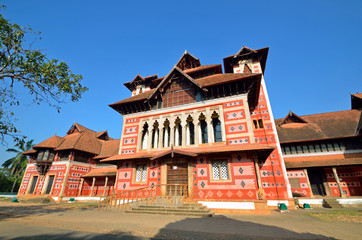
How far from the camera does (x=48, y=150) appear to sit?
991 inches

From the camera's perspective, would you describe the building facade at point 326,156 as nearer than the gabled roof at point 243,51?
Yes

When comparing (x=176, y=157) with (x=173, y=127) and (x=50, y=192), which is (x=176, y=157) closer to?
(x=173, y=127)

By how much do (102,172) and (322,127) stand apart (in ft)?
99.4

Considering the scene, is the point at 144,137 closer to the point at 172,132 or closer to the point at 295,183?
the point at 172,132

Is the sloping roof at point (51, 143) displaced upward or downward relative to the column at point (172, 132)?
upward

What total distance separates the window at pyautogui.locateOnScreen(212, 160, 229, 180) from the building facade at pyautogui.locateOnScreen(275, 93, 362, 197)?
10516 millimetres

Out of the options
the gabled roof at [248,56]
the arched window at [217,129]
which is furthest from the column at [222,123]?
the gabled roof at [248,56]

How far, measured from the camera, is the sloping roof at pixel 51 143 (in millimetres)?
24794

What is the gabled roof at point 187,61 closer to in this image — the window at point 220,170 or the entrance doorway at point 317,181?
the window at point 220,170

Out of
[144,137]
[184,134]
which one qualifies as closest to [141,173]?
[144,137]

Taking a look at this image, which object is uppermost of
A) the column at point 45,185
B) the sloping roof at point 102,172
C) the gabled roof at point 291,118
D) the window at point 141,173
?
the gabled roof at point 291,118

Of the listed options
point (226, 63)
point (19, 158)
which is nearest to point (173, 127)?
point (226, 63)

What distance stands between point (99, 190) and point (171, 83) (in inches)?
771

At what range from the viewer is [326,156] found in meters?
18.2
